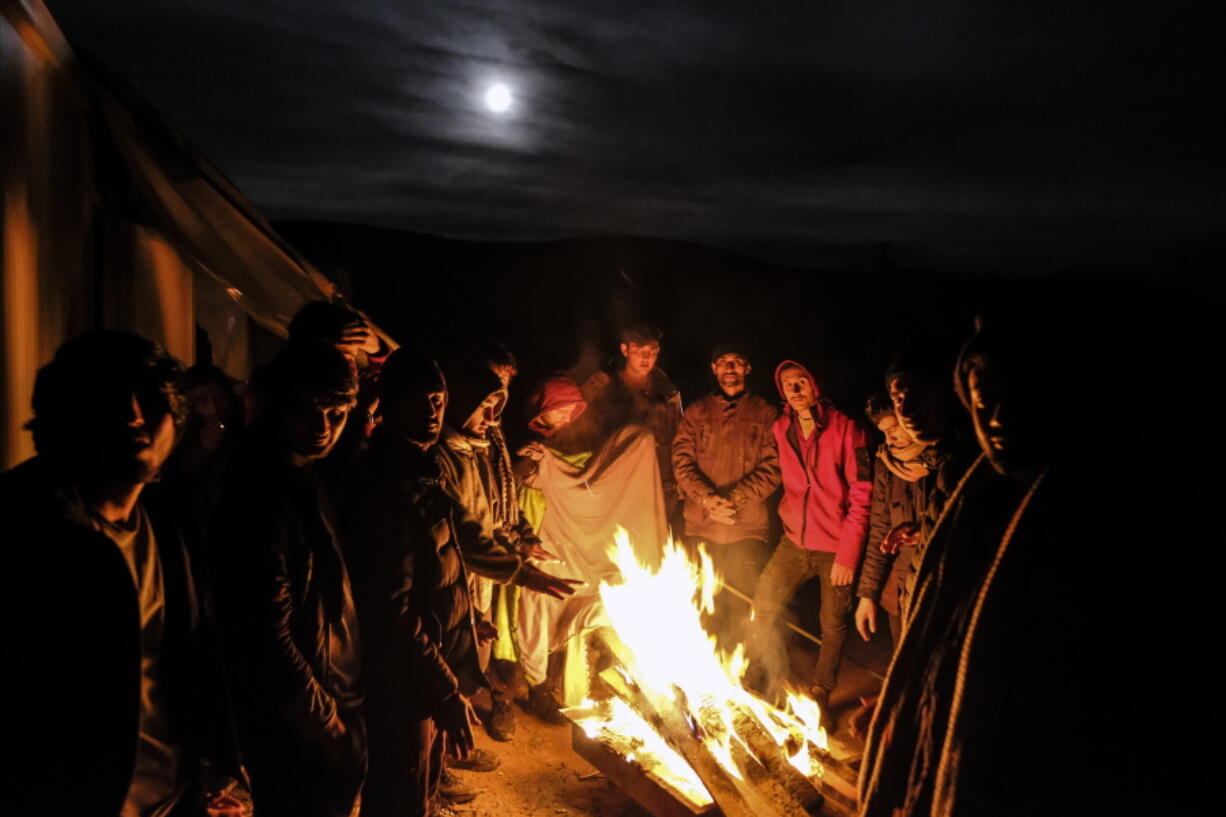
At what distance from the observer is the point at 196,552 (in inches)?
92.0

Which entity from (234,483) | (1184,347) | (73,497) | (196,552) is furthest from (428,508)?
(1184,347)

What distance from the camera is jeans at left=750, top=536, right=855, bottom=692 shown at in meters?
5.86

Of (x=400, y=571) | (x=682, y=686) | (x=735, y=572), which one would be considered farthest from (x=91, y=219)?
(x=735, y=572)

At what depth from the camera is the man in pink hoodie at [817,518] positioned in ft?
19.0

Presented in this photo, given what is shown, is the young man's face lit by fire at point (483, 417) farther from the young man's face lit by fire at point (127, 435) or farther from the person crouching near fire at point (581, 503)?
the young man's face lit by fire at point (127, 435)

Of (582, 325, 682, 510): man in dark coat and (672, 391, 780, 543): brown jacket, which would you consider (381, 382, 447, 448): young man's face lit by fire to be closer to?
(582, 325, 682, 510): man in dark coat

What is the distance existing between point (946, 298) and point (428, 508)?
22511 mm

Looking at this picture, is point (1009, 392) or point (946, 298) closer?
point (1009, 392)

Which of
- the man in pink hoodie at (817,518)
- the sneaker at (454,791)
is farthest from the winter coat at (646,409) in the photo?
the sneaker at (454,791)

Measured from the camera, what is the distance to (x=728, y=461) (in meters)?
6.63

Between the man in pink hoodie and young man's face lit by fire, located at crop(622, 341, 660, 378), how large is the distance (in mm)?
1168

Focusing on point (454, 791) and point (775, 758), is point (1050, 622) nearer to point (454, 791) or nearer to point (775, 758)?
point (775, 758)

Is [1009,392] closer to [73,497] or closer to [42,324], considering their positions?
[73,497]

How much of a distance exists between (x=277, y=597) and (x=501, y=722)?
3.39 metres
